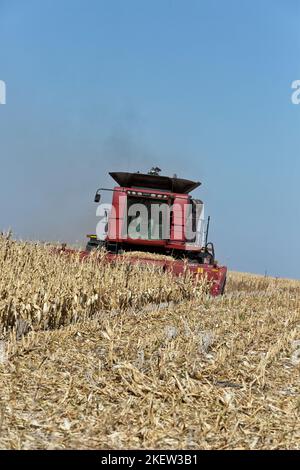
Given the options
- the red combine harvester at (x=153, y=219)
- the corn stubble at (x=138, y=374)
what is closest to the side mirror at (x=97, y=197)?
the red combine harvester at (x=153, y=219)

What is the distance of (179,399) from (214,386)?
40 centimetres

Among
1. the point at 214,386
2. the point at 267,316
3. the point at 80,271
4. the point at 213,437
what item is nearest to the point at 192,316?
the point at 267,316

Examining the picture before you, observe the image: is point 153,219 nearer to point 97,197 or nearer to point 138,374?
point 97,197

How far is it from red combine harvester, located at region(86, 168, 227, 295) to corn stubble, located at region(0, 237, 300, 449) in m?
4.28

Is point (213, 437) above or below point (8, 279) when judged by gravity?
below

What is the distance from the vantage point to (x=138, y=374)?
4.45 metres

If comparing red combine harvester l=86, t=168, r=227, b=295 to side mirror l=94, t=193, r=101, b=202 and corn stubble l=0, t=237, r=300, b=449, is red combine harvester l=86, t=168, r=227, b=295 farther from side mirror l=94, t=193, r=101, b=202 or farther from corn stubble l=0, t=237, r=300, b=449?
corn stubble l=0, t=237, r=300, b=449

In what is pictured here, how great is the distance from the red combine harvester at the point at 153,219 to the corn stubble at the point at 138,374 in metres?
4.28

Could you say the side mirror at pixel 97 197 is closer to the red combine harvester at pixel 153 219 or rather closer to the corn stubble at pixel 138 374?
the red combine harvester at pixel 153 219

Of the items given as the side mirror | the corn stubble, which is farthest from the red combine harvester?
the corn stubble

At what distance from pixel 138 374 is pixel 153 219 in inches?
349

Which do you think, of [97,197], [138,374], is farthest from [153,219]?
[138,374]
